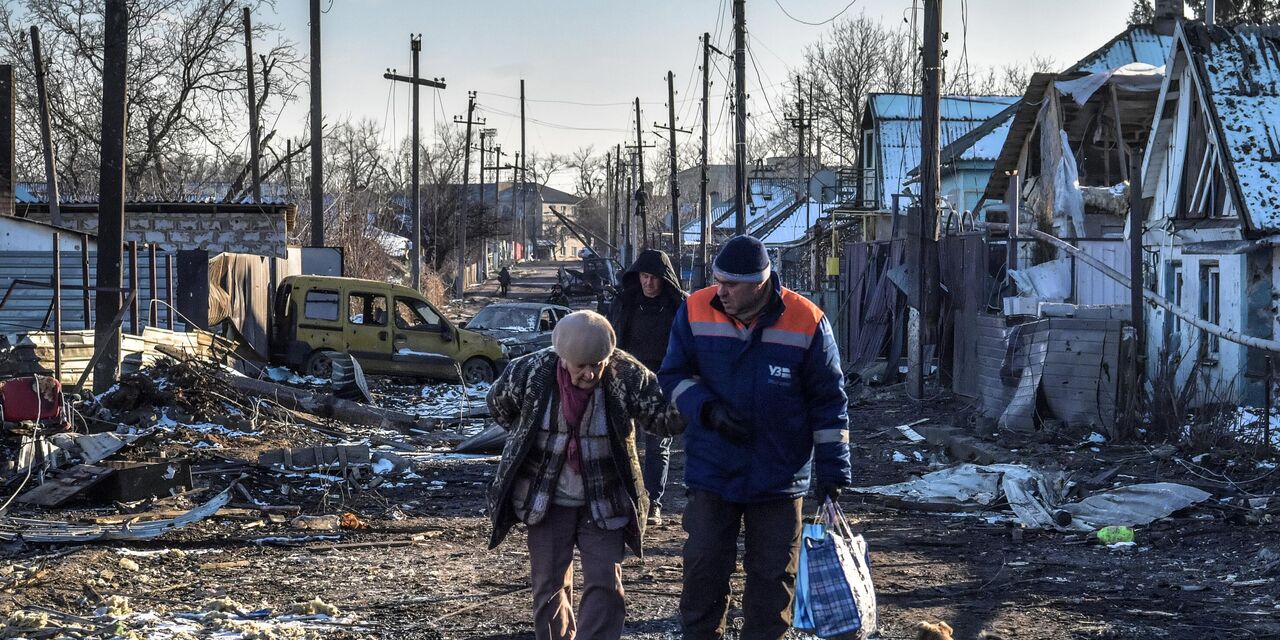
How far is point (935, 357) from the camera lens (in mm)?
18750

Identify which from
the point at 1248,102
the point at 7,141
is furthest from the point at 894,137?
the point at 1248,102

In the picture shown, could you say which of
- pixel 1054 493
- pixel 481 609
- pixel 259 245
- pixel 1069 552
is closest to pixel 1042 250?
pixel 1054 493

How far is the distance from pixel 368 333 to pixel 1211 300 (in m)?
12.5

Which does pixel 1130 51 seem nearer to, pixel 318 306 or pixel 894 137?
pixel 894 137

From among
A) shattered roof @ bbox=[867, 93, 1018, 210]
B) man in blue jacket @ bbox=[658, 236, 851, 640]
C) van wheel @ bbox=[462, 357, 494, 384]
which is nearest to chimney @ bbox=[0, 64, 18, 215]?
van wheel @ bbox=[462, 357, 494, 384]

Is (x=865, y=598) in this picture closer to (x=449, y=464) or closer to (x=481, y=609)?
(x=481, y=609)

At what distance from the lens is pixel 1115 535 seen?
8641 millimetres

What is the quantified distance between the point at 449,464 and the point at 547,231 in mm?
154338

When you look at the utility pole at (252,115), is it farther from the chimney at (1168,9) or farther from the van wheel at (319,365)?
the chimney at (1168,9)

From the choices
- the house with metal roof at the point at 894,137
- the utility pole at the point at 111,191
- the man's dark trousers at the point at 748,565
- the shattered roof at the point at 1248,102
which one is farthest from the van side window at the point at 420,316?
the house with metal roof at the point at 894,137

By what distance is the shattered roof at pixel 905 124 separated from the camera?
39281 millimetres

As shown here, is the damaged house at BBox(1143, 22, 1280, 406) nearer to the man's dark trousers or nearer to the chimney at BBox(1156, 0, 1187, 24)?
the man's dark trousers

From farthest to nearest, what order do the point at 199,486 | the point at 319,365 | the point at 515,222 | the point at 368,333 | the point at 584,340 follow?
the point at 515,222
the point at 368,333
the point at 319,365
the point at 199,486
the point at 584,340

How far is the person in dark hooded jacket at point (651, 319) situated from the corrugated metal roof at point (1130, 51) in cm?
2830
